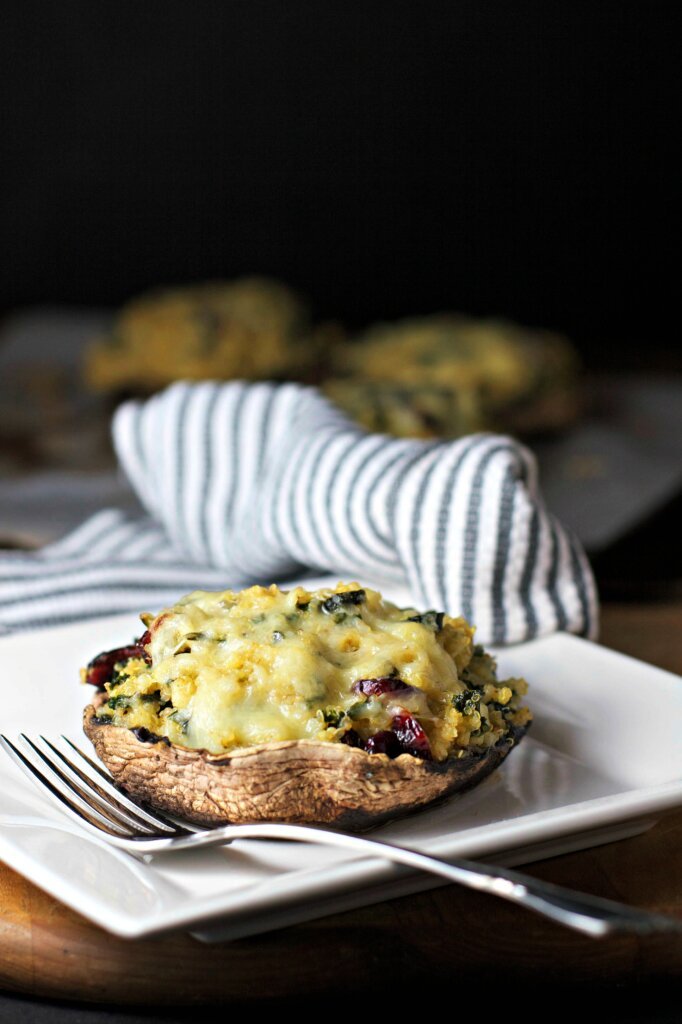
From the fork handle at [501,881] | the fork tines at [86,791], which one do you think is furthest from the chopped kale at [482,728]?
the fork tines at [86,791]

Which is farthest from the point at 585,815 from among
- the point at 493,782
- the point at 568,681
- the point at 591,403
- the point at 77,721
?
the point at 591,403

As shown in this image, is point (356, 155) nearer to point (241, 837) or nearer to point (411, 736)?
point (411, 736)

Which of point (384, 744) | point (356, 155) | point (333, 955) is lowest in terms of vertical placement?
point (333, 955)

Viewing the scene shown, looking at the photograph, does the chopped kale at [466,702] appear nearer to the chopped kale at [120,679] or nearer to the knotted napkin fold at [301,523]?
the chopped kale at [120,679]

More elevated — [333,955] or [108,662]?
[108,662]

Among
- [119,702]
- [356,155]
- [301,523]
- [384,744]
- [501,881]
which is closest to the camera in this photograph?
[501,881]

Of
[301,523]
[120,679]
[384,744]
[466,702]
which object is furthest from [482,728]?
[301,523]

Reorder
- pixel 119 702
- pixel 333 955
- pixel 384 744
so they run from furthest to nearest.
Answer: pixel 119 702 < pixel 384 744 < pixel 333 955
